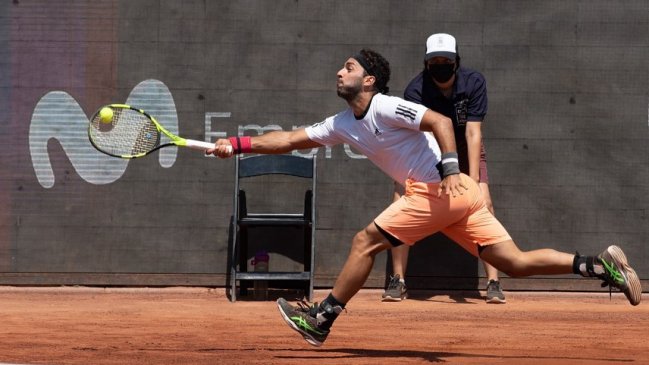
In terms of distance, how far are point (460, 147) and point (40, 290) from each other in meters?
3.91

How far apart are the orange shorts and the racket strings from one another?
1998mm

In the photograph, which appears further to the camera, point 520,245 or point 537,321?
point 520,245

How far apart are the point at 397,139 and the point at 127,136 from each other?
245 centimetres

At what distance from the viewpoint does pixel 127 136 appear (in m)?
8.69

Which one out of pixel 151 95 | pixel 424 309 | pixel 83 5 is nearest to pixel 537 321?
pixel 424 309

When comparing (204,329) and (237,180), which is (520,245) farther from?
(204,329)

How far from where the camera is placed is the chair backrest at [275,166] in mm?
10430

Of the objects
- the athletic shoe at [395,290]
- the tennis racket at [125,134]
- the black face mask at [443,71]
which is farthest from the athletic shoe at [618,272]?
the athletic shoe at [395,290]

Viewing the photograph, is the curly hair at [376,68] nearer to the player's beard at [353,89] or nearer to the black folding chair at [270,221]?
the player's beard at [353,89]

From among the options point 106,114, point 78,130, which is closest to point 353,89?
point 106,114

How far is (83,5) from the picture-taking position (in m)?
10.6

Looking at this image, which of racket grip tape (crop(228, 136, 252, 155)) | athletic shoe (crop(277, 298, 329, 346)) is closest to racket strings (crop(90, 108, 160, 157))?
racket grip tape (crop(228, 136, 252, 155))

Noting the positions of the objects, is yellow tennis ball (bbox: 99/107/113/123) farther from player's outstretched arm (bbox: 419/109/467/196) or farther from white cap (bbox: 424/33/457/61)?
white cap (bbox: 424/33/457/61)

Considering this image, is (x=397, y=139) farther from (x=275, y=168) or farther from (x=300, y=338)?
(x=275, y=168)
